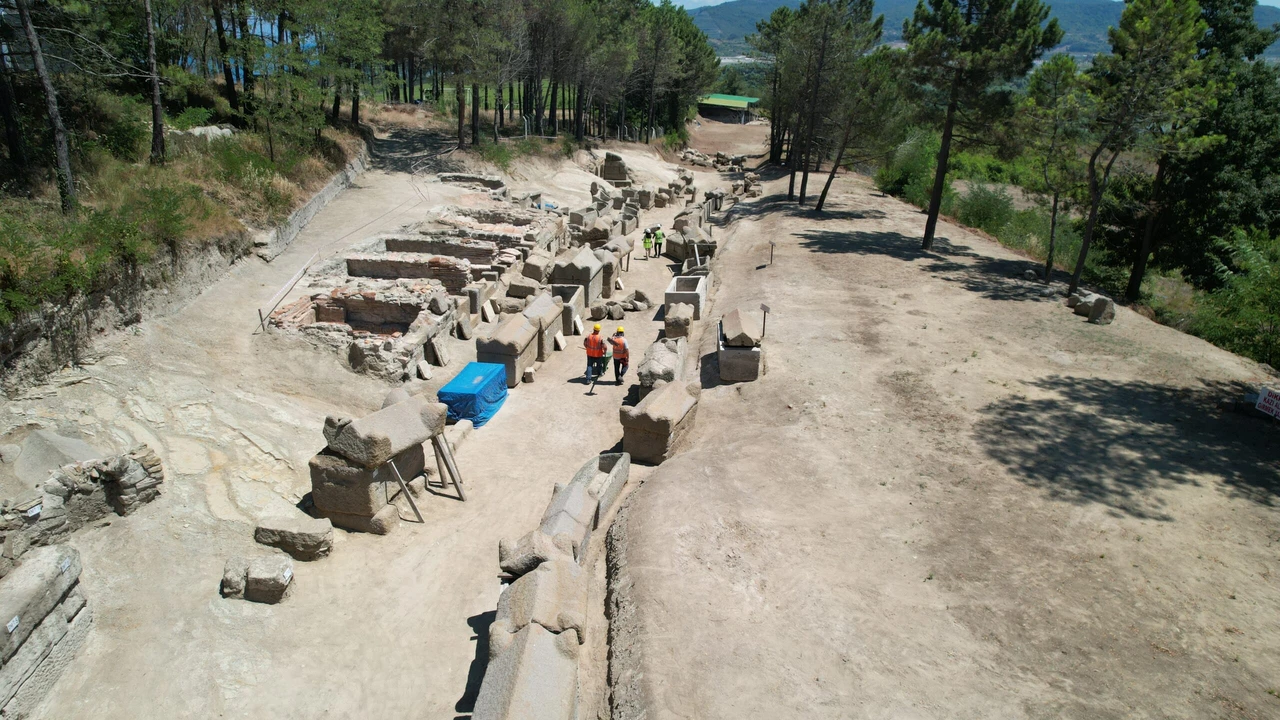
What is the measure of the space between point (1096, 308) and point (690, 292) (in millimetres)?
8734

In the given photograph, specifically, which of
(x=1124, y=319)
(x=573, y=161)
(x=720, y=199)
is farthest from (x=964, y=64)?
(x=573, y=161)

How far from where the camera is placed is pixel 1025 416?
10766 millimetres

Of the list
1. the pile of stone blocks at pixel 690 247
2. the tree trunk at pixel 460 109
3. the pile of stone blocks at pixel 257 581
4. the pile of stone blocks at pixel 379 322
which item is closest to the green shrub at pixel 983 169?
the pile of stone blocks at pixel 690 247

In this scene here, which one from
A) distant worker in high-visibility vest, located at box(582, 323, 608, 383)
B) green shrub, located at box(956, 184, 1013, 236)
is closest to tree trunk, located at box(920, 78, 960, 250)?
green shrub, located at box(956, 184, 1013, 236)

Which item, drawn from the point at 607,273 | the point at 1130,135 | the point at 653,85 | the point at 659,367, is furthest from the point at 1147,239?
the point at 653,85

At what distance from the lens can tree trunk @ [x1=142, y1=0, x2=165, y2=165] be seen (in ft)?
51.9

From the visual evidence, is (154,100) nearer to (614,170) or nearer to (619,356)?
(619,356)

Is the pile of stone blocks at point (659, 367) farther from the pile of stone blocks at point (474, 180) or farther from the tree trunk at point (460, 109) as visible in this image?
the tree trunk at point (460, 109)

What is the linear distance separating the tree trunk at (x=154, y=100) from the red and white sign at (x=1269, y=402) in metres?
21.4

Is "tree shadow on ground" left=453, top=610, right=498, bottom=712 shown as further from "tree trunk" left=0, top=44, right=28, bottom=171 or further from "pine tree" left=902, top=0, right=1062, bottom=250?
"pine tree" left=902, top=0, right=1062, bottom=250

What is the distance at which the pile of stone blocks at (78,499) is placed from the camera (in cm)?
725

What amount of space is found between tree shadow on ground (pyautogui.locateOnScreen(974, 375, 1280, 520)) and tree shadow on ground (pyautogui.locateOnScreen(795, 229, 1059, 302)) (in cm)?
601

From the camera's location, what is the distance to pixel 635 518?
8.27 metres

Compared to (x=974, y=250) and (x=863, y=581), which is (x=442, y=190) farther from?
(x=863, y=581)
